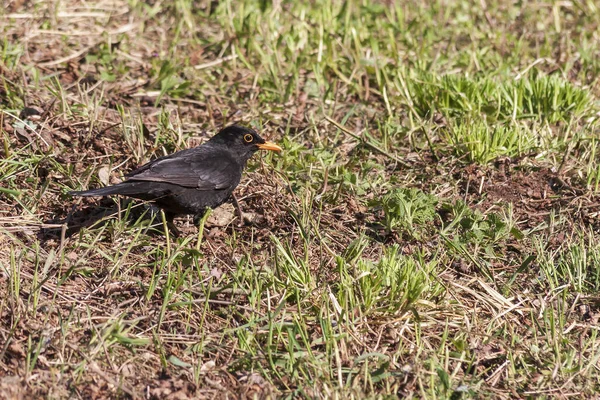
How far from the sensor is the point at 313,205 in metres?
Answer: 5.81

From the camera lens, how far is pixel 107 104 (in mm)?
6816

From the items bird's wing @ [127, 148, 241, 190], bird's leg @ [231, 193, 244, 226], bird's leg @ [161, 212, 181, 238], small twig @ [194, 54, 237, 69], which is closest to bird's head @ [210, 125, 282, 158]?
bird's wing @ [127, 148, 241, 190]

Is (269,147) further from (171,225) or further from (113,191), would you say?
(113,191)

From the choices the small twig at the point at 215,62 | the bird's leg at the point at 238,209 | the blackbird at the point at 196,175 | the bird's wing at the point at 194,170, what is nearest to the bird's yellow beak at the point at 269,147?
the blackbird at the point at 196,175

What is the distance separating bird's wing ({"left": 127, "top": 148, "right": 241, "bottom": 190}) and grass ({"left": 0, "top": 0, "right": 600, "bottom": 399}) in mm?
267

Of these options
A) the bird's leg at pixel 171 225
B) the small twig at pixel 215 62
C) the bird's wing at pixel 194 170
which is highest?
the bird's wing at pixel 194 170

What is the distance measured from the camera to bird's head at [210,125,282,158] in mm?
6066

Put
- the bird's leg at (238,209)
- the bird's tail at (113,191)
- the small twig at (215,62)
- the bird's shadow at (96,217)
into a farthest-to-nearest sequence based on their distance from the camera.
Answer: the small twig at (215,62), the bird's leg at (238,209), the bird's shadow at (96,217), the bird's tail at (113,191)

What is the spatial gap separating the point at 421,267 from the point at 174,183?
1741 mm

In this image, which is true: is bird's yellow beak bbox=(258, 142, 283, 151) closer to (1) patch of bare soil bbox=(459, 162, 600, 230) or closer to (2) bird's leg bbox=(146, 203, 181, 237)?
(2) bird's leg bbox=(146, 203, 181, 237)

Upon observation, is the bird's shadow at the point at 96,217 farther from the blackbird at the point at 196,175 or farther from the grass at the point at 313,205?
the blackbird at the point at 196,175

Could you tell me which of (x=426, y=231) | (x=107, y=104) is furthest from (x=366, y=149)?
(x=107, y=104)

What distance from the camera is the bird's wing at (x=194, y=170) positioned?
552cm

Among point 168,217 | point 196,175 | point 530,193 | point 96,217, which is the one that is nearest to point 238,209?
point 196,175
